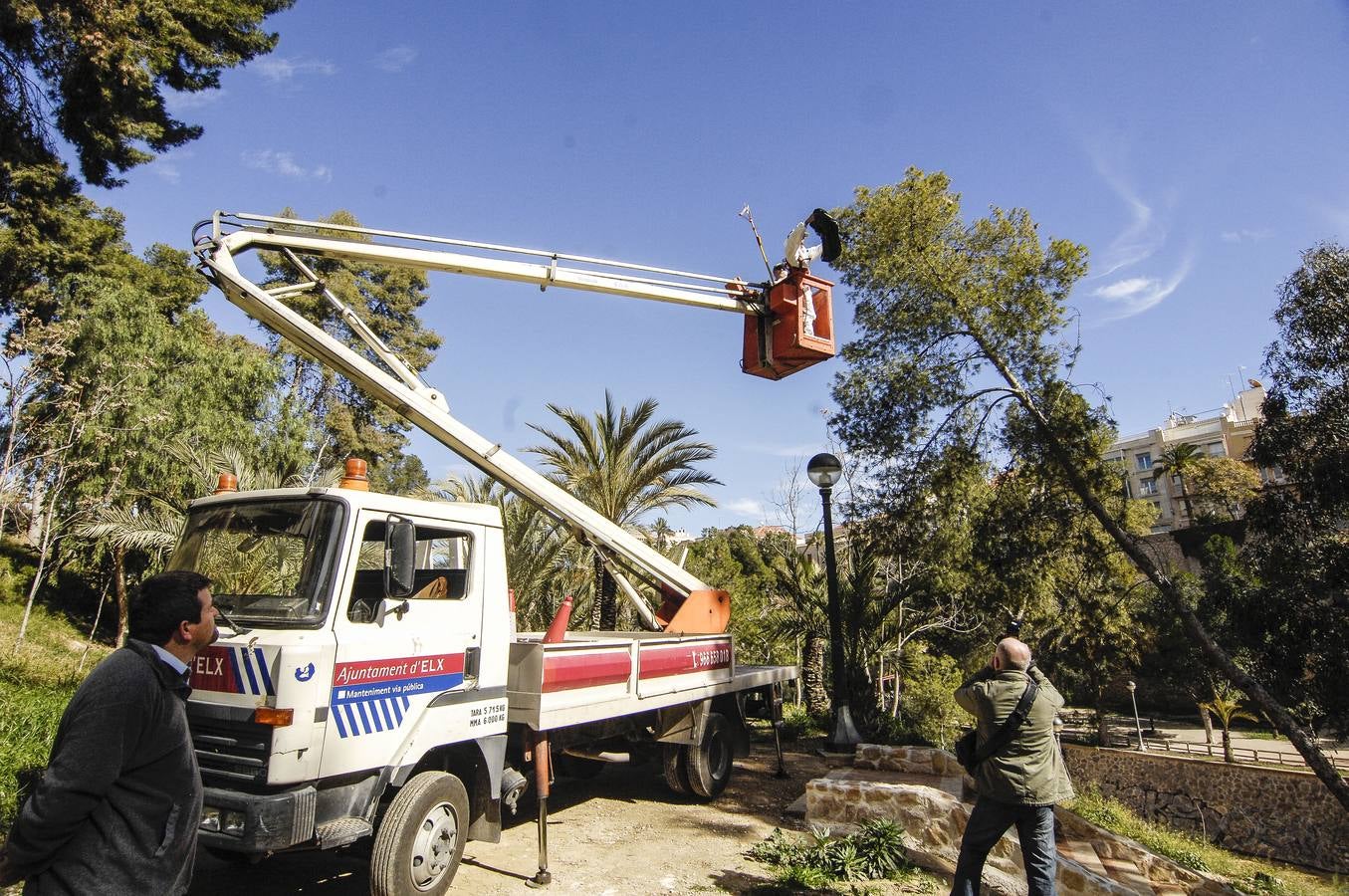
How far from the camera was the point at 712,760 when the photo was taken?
8227mm

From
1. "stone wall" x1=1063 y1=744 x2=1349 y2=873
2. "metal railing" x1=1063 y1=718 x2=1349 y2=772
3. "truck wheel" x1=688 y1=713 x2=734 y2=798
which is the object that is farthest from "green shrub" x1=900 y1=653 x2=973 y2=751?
"metal railing" x1=1063 y1=718 x2=1349 y2=772

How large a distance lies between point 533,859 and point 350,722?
2586mm

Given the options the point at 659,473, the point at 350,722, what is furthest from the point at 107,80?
the point at 350,722

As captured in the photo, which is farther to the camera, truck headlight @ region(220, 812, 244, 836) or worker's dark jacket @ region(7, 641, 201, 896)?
truck headlight @ region(220, 812, 244, 836)

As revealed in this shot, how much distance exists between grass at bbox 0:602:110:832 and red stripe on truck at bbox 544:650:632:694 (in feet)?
13.7

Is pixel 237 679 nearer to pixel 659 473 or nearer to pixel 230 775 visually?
pixel 230 775

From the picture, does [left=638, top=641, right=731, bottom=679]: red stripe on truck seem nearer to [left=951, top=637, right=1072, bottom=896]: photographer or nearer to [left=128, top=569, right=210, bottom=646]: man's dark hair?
[left=951, top=637, right=1072, bottom=896]: photographer

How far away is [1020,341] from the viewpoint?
13.1 metres

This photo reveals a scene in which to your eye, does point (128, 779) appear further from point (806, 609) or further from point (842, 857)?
point (806, 609)

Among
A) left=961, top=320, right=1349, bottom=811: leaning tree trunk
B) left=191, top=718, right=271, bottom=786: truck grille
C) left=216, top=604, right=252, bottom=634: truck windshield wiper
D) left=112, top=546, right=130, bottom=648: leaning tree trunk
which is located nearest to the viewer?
left=191, top=718, right=271, bottom=786: truck grille

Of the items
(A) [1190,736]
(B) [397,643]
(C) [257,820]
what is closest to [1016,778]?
(B) [397,643]

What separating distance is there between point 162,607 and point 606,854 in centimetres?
481

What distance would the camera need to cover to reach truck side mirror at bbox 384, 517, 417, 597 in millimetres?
4453

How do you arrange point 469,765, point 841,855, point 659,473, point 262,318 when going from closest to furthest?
point 469,765, point 841,855, point 262,318, point 659,473
